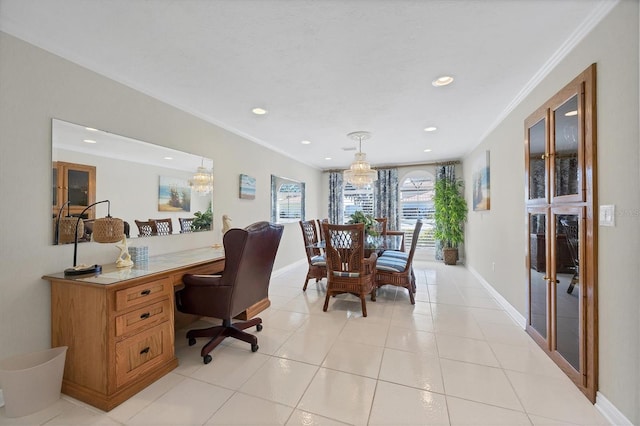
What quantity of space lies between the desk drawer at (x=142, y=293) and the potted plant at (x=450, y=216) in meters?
5.45

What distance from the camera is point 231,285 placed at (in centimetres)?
203

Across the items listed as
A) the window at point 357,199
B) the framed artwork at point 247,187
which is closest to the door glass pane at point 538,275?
the framed artwork at point 247,187

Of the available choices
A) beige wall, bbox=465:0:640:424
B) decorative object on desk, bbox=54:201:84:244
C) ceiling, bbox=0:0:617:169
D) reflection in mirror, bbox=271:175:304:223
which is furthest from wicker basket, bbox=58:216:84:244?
beige wall, bbox=465:0:640:424

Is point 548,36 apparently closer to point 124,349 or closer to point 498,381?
point 498,381

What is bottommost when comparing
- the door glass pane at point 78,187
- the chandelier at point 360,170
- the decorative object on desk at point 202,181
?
the door glass pane at point 78,187

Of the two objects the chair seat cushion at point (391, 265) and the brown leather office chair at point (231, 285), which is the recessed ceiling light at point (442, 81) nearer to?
the brown leather office chair at point (231, 285)

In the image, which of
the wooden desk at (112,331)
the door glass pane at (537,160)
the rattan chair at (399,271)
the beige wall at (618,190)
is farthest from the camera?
the rattan chair at (399,271)

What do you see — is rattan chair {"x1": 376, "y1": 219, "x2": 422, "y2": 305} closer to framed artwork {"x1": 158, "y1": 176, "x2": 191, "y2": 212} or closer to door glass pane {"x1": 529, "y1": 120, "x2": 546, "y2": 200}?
door glass pane {"x1": 529, "y1": 120, "x2": 546, "y2": 200}

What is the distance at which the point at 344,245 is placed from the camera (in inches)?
119

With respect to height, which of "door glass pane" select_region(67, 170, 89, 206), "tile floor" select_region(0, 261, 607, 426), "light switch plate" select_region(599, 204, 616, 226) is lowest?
"tile floor" select_region(0, 261, 607, 426)

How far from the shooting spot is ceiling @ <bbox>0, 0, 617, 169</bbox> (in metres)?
1.51

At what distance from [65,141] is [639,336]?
3.85 metres

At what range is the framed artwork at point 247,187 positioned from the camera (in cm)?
384

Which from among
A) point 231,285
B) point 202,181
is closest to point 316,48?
point 231,285
